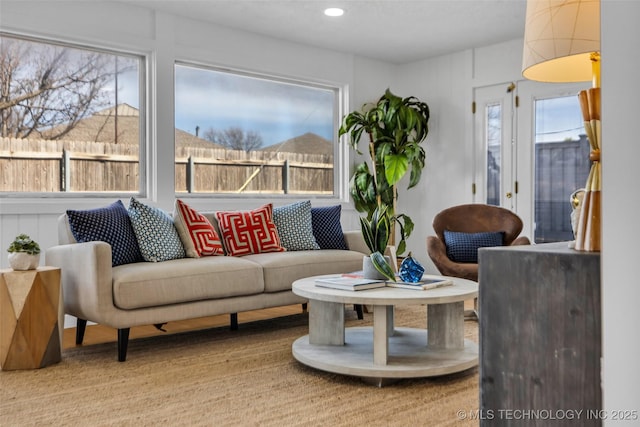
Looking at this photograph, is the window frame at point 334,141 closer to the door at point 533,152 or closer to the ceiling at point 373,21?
the ceiling at point 373,21

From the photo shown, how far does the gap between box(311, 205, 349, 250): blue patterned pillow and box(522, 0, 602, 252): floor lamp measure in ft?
8.98

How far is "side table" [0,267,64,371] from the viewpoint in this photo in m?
2.89

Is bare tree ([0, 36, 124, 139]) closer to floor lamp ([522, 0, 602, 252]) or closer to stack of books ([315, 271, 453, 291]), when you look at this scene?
stack of books ([315, 271, 453, 291])

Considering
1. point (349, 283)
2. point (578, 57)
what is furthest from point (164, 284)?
point (578, 57)

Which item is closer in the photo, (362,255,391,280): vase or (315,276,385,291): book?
(315,276,385,291): book

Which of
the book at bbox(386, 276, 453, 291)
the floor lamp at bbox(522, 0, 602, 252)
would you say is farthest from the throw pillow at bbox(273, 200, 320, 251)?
the floor lamp at bbox(522, 0, 602, 252)

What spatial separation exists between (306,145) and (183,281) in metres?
2.76

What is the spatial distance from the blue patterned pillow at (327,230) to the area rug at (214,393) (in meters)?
1.18

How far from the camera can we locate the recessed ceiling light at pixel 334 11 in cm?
454

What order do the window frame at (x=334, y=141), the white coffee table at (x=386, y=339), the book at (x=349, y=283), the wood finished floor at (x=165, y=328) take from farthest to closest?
the window frame at (x=334, y=141), the wood finished floor at (x=165, y=328), the book at (x=349, y=283), the white coffee table at (x=386, y=339)

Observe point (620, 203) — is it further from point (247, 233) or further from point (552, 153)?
point (552, 153)

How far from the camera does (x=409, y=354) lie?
2.84m

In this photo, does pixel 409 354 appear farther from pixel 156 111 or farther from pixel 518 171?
pixel 518 171

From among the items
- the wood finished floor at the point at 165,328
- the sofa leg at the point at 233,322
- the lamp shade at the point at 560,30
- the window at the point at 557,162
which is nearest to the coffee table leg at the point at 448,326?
the sofa leg at the point at 233,322
